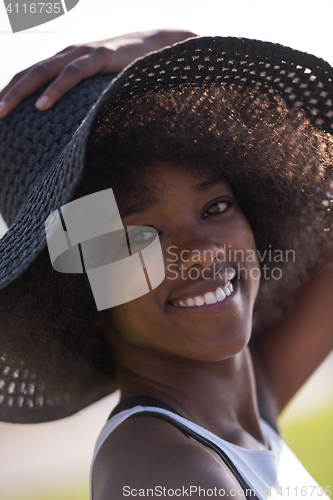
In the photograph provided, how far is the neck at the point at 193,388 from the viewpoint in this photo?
1.26 metres

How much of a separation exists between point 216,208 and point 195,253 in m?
0.18

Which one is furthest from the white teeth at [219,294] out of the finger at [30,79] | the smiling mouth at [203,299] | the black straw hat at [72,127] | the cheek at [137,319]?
the finger at [30,79]

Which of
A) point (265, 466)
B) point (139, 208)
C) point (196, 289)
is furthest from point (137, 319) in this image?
point (265, 466)

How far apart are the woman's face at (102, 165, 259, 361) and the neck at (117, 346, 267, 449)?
79mm

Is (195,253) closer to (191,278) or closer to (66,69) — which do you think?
(191,278)

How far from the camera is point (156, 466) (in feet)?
3.01

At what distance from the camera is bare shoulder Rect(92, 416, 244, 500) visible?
881 mm

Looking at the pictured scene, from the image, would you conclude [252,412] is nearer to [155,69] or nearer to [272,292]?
[272,292]

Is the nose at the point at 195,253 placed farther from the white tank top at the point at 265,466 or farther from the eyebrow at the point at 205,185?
the white tank top at the point at 265,466

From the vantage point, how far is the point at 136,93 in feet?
3.59

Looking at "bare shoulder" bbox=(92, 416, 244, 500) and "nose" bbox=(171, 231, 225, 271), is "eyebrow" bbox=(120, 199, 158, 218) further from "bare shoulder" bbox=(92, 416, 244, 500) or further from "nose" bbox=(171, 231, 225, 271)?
"bare shoulder" bbox=(92, 416, 244, 500)

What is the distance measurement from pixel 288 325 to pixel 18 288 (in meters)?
1.08

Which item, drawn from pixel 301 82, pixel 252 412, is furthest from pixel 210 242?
pixel 252 412

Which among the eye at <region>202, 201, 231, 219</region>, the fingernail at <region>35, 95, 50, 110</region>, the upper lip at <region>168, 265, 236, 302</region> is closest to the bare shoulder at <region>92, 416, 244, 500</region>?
the upper lip at <region>168, 265, 236, 302</region>
